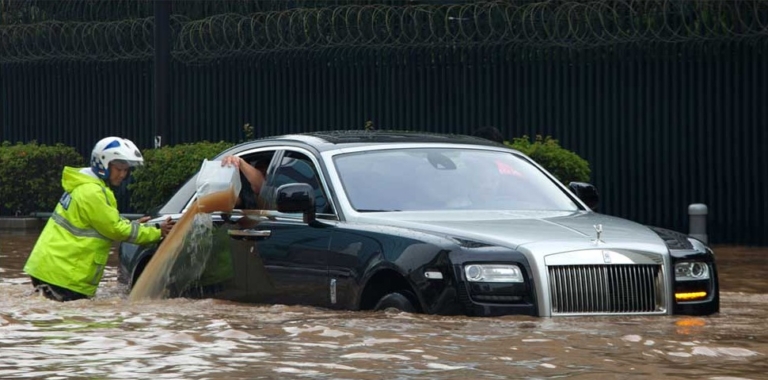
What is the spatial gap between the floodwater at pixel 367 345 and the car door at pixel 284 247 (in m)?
0.13

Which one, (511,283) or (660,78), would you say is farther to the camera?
(660,78)

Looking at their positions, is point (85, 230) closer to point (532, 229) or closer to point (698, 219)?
point (532, 229)

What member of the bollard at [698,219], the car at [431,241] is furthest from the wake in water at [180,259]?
the bollard at [698,219]

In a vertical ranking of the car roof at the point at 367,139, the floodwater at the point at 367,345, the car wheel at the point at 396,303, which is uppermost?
the car roof at the point at 367,139

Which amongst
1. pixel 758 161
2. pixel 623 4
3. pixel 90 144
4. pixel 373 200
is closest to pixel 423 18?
pixel 623 4

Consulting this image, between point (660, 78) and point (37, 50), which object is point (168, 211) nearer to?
point (660, 78)

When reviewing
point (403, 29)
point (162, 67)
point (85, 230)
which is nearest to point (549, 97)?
point (403, 29)

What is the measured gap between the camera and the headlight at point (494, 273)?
9852 millimetres

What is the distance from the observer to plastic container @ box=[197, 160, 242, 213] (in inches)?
478

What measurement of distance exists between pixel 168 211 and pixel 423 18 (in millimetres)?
11568

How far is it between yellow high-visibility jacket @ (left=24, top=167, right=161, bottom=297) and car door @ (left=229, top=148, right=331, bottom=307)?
2.72 ft

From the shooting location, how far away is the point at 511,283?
985 centimetres

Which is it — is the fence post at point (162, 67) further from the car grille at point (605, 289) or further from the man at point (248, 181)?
the car grille at point (605, 289)

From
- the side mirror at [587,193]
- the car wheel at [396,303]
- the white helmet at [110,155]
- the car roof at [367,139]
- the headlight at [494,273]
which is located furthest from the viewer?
the white helmet at [110,155]
